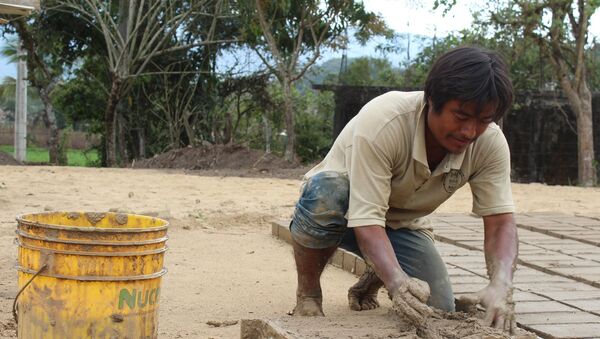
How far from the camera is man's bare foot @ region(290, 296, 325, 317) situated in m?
3.15

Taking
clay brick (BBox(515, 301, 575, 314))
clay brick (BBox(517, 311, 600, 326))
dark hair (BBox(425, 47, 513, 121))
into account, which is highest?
dark hair (BBox(425, 47, 513, 121))

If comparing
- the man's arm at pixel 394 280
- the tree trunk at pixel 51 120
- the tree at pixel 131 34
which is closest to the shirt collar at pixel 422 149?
the man's arm at pixel 394 280

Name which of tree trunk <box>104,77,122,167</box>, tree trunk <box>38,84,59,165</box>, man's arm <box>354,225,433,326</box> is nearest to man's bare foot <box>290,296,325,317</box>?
man's arm <box>354,225,433,326</box>

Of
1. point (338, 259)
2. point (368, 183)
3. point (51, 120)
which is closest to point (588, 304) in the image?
point (368, 183)

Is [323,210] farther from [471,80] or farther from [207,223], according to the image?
[207,223]

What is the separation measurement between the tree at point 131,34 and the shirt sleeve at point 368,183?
1139 centimetres

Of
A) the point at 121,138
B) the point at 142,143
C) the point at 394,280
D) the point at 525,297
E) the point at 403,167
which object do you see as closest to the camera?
the point at 394,280

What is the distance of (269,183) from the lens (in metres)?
9.39

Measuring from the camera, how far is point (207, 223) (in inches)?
234

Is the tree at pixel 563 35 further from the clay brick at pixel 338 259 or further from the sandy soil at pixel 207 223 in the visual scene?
the clay brick at pixel 338 259

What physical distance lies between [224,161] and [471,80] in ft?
32.4

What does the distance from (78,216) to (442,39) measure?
1386 centimetres

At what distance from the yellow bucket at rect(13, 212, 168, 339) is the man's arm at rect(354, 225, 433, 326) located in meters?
0.68

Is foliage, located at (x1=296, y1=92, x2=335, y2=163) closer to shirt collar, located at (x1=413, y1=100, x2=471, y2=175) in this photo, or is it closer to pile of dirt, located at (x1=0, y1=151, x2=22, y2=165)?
pile of dirt, located at (x1=0, y1=151, x2=22, y2=165)
